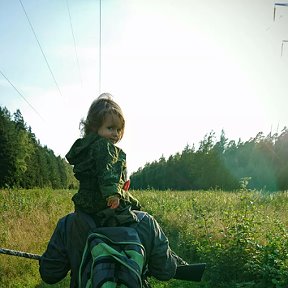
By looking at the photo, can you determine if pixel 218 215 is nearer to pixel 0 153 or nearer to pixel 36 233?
pixel 36 233

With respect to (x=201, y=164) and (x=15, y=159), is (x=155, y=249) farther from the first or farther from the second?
(x=201, y=164)

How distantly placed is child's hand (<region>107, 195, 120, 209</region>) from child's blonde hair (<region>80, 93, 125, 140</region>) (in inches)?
20.1

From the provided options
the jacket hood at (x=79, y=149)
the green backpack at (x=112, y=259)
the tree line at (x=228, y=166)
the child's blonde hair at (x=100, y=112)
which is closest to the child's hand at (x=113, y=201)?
the green backpack at (x=112, y=259)

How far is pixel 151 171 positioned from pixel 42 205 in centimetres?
8347

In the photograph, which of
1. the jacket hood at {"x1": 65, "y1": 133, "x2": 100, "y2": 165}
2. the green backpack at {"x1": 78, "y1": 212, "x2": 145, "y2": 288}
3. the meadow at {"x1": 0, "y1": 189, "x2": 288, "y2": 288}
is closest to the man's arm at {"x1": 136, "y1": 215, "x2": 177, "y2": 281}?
the green backpack at {"x1": 78, "y1": 212, "x2": 145, "y2": 288}

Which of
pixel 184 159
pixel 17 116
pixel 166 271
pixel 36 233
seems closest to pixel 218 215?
pixel 36 233

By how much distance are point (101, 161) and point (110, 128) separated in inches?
12.6

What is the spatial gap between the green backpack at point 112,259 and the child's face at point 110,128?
62cm

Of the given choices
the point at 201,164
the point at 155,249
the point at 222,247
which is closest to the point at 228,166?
the point at 201,164

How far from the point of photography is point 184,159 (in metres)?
82.7

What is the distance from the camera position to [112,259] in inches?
79.7

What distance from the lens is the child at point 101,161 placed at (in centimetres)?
217

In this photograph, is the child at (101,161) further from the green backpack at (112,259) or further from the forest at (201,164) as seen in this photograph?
the forest at (201,164)

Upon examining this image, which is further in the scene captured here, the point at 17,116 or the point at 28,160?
the point at 17,116
